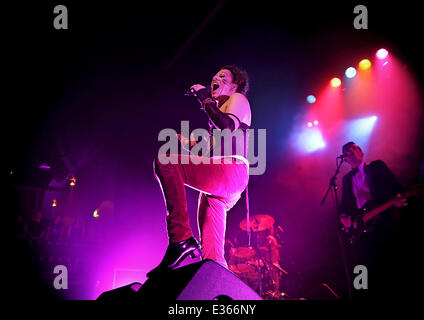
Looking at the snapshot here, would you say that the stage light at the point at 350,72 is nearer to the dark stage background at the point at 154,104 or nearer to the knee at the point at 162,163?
the dark stage background at the point at 154,104

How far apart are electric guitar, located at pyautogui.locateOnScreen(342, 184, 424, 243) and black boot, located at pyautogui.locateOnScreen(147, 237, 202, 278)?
3.63 m

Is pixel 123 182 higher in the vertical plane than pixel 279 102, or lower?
lower

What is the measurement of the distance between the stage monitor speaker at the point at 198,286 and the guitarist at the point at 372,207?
3.73 m

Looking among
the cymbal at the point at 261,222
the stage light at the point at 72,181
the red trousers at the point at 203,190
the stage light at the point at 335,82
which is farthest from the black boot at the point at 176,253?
the stage light at the point at 72,181

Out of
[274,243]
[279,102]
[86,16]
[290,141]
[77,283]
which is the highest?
[86,16]

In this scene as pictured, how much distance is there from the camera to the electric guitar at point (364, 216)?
4016 mm

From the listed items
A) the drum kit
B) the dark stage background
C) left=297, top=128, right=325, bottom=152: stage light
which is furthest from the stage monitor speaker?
left=297, top=128, right=325, bottom=152: stage light

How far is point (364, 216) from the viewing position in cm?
437

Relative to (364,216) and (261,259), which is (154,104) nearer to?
(261,259)

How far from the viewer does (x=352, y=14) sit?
466cm

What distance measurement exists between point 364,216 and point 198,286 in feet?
13.4
